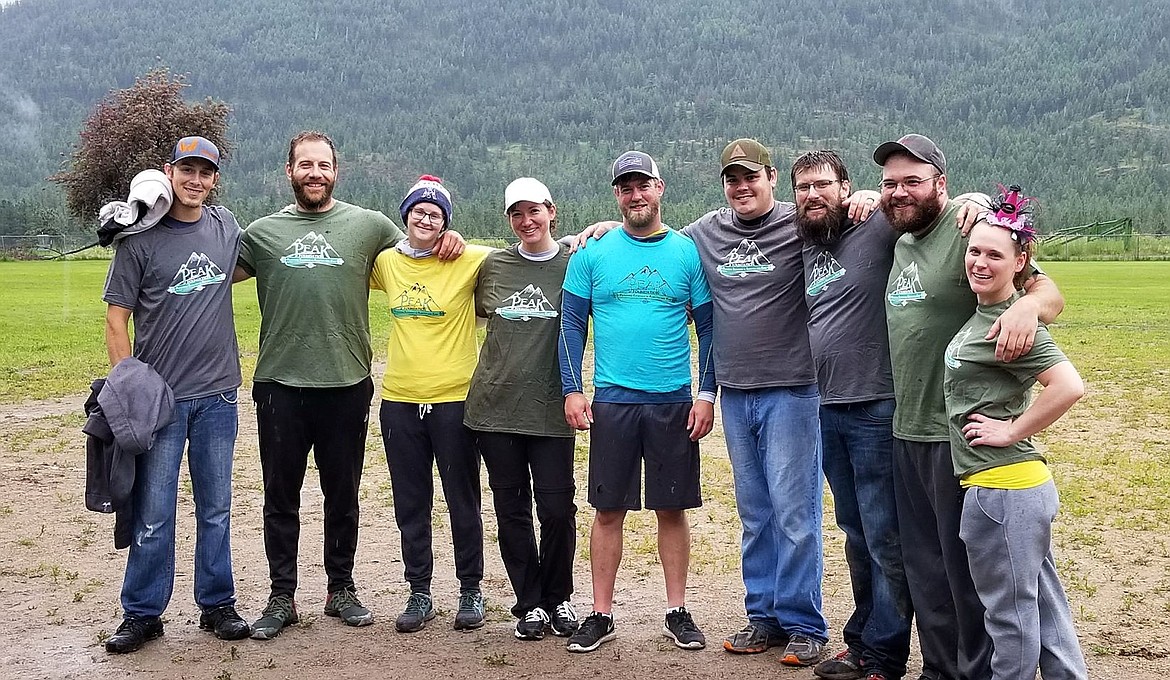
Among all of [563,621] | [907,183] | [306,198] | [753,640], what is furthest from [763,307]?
[306,198]

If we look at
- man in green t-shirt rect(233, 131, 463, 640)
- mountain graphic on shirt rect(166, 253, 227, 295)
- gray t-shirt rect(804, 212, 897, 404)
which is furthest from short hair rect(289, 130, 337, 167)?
gray t-shirt rect(804, 212, 897, 404)

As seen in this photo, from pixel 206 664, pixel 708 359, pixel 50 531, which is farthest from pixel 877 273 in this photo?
pixel 50 531

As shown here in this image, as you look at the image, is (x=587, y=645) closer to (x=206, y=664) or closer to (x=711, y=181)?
(x=206, y=664)

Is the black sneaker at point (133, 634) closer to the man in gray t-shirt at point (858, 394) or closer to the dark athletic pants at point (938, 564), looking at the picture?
the man in gray t-shirt at point (858, 394)

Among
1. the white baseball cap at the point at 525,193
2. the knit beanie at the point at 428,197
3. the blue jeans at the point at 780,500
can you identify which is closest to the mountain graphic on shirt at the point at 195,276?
the knit beanie at the point at 428,197

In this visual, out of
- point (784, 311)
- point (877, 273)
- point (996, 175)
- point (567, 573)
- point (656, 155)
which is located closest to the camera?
point (877, 273)

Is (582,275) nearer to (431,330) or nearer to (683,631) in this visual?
(431,330)

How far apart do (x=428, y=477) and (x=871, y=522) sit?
2237mm

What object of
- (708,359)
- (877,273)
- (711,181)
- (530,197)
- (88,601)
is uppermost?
(711,181)

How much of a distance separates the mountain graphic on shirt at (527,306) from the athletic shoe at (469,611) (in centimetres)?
143

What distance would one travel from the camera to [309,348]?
559cm

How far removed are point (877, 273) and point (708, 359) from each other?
0.95 meters

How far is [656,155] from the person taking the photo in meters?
175

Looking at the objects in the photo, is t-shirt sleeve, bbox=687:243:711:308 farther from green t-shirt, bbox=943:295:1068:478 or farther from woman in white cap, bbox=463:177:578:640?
green t-shirt, bbox=943:295:1068:478
